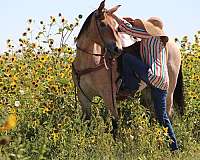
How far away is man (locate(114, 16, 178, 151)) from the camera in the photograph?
6.52 meters

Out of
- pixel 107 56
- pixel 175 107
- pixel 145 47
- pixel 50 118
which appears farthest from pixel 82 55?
pixel 175 107

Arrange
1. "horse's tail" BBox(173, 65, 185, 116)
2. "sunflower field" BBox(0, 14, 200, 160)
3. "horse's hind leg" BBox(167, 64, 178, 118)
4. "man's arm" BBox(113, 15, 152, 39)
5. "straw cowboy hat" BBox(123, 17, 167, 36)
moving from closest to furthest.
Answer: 1. "sunflower field" BBox(0, 14, 200, 160)
2. "man's arm" BBox(113, 15, 152, 39)
3. "straw cowboy hat" BBox(123, 17, 167, 36)
4. "horse's hind leg" BBox(167, 64, 178, 118)
5. "horse's tail" BBox(173, 65, 185, 116)

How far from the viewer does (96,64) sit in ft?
21.9

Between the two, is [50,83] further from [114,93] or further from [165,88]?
[165,88]

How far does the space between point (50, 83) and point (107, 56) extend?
2.48 ft

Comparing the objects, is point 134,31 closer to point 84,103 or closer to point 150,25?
point 150,25

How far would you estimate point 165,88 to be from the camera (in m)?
6.59

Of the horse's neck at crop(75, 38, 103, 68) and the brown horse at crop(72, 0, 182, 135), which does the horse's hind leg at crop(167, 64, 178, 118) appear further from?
the horse's neck at crop(75, 38, 103, 68)

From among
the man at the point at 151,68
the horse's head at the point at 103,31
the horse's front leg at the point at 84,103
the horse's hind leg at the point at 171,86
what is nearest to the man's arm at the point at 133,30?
the man at the point at 151,68

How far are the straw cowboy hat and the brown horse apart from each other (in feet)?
1.82

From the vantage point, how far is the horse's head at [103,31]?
624cm

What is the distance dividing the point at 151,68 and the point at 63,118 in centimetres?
135

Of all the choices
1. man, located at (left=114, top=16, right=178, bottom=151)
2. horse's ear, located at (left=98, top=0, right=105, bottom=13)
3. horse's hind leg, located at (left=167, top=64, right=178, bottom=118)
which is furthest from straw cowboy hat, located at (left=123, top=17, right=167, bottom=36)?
horse's ear, located at (left=98, top=0, right=105, bottom=13)

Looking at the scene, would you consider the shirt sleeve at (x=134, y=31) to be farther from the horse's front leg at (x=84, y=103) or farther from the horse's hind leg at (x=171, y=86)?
the horse's front leg at (x=84, y=103)
